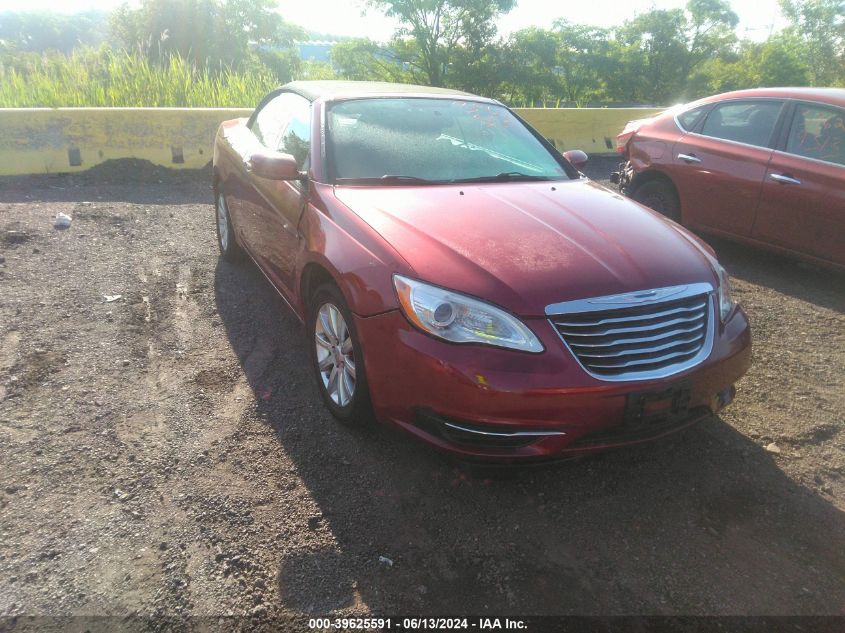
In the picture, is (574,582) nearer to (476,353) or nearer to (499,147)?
(476,353)

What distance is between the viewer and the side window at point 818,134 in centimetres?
524

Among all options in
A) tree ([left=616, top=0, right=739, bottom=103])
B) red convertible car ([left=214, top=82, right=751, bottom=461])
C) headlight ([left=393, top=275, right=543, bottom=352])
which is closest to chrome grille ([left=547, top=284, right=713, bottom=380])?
red convertible car ([left=214, top=82, right=751, bottom=461])

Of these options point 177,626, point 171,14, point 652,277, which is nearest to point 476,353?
point 652,277

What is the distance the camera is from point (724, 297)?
123 inches

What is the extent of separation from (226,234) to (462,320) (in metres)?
3.48

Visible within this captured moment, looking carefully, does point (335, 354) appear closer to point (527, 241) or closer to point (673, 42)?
point (527, 241)

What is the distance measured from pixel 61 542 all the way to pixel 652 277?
258cm

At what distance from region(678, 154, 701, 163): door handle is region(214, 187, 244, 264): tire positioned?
4.08 metres

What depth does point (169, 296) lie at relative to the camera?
16.4 ft

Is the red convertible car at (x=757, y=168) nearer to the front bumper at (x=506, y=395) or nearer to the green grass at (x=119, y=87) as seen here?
the front bumper at (x=506, y=395)

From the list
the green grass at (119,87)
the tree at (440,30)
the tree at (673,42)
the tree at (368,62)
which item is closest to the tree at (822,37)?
the tree at (673,42)

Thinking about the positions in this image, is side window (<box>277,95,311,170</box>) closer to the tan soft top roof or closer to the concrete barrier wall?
the tan soft top roof

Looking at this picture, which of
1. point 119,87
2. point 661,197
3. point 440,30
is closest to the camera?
point 661,197

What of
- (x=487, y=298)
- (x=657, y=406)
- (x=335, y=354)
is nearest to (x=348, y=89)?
(x=335, y=354)
